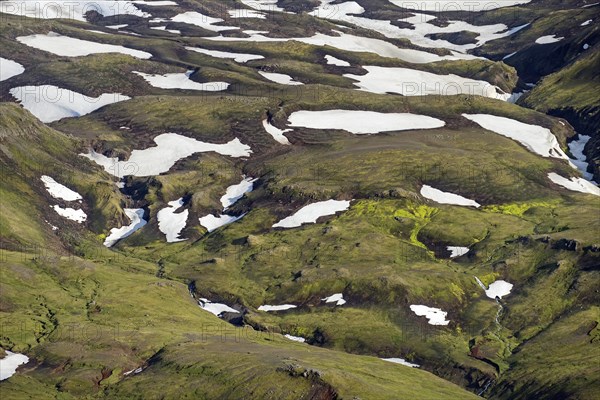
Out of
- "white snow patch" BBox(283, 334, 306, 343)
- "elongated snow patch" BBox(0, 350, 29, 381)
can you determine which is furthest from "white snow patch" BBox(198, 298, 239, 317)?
"elongated snow patch" BBox(0, 350, 29, 381)

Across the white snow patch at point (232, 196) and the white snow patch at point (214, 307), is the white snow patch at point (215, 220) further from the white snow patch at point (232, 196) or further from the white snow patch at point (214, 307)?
the white snow patch at point (214, 307)

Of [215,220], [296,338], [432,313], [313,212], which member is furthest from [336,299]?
[215,220]

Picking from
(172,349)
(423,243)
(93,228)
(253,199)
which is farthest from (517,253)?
(93,228)

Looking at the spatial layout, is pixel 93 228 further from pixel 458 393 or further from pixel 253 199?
pixel 458 393

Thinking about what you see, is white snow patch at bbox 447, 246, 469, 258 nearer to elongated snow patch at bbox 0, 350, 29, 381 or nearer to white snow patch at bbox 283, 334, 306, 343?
white snow patch at bbox 283, 334, 306, 343

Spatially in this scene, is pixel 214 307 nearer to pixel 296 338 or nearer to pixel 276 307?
pixel 276 307

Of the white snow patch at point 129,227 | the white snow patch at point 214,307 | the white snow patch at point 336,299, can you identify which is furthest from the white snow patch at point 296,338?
the white snow patch at point 129,227

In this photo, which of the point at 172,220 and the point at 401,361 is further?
the point at 172,220

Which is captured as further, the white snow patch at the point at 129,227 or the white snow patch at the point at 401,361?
the white snow patch at the point at 129,227
